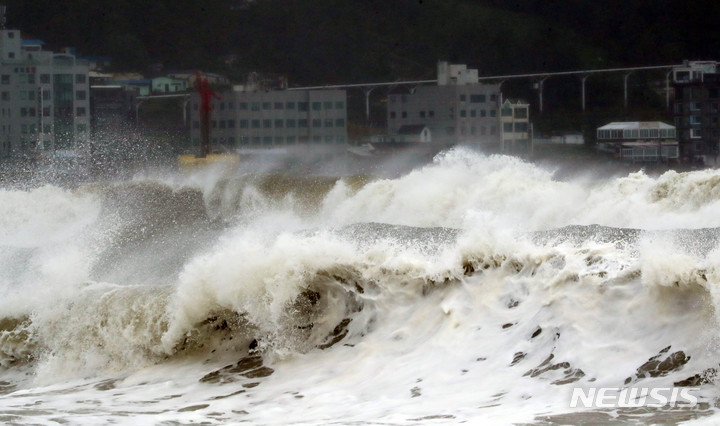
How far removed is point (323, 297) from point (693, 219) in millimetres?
9490

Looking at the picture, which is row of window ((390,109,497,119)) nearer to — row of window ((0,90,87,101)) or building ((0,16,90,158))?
building ((0,16,90,158))

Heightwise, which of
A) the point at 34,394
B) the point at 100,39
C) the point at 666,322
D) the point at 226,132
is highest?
the point at 100,39

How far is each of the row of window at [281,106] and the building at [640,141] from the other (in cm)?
875

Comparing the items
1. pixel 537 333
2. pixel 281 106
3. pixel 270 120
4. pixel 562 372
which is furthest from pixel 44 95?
pixel 562 372

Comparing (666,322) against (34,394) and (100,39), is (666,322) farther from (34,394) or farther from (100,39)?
(100,39)

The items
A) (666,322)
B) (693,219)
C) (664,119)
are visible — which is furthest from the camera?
(664,119)

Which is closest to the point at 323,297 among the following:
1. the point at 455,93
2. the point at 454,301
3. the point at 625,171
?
the point at 454,301

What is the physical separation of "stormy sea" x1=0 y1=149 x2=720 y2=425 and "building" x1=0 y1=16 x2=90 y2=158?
75.6 feet

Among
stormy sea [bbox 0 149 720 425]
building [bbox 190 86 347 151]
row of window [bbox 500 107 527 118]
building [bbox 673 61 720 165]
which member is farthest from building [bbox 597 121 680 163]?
stormy sea [bbox 0 149 720 425]

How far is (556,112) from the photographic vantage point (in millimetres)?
39438

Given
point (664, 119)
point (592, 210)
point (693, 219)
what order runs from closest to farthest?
point (693, 219)
point (592, 210)
point (664, 119)

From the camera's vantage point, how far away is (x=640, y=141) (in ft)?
116

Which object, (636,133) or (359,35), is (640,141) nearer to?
(636,133)

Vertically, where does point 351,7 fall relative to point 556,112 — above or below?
above
